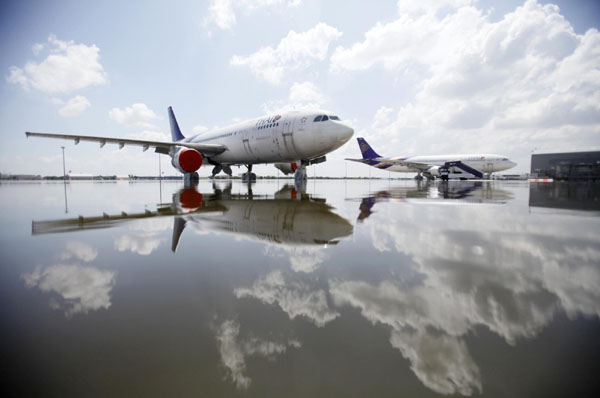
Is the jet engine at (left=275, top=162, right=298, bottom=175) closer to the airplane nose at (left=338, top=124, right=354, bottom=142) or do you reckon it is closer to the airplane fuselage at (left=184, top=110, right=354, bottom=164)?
the airplane fuselage at (left=184, top=110, right=354, bottom=164)

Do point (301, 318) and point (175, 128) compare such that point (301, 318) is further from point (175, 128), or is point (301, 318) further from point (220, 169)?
point (175, 128)

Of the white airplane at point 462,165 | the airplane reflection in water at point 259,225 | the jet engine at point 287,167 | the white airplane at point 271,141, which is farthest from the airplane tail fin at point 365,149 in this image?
the airplane reflection in water at point 259,225

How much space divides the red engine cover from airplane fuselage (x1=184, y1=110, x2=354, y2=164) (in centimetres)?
314

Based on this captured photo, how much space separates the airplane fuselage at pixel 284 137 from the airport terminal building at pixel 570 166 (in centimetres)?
7812

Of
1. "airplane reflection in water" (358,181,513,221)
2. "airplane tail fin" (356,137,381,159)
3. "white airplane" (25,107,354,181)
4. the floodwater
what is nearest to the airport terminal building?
"airplane tail fin" (356,137,381,159)

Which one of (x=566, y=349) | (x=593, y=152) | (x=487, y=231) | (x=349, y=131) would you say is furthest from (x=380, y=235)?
(x=593, y=152)

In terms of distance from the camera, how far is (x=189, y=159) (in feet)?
53.4

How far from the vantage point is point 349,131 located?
1376 centimetres

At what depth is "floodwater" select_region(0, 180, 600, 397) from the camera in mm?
1149

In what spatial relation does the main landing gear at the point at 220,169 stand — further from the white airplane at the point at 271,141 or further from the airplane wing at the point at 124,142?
the airplane wing at the point at 124,142

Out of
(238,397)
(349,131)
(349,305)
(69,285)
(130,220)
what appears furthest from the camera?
(349,131)

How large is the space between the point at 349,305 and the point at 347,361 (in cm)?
54

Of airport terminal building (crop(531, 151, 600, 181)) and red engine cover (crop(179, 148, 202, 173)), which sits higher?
airport terminal building (crop(531, 151, 600, 181))

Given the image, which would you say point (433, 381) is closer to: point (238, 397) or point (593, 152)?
point (238, 397)
